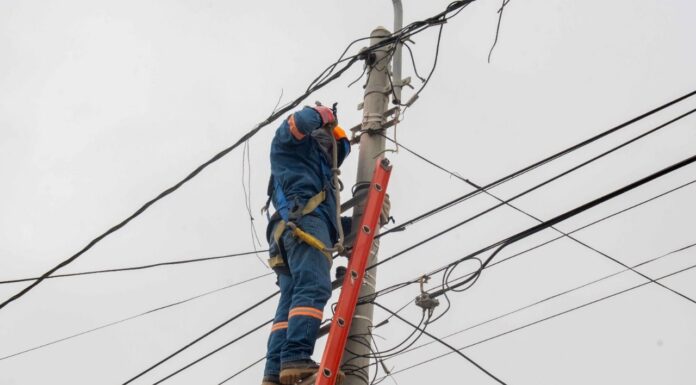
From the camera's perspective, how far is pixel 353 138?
6.88 m

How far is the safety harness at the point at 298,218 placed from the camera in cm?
596

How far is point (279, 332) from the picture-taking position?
19.7 ft

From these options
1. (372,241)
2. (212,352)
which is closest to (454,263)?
(372,241)

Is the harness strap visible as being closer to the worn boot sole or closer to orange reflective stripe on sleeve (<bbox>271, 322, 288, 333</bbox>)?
orange reflective stripe on sleeve (<bbox>271, 322, 288, 333</bbox>)

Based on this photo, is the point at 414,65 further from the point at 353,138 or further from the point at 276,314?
the point at 276,314

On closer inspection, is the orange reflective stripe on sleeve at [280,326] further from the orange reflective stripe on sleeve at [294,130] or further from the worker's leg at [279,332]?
the orange reflective stripe on sleeve at [294,130]

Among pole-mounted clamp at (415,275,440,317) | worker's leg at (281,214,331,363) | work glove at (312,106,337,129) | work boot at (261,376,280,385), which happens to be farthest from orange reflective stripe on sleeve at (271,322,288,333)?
work glove at (312,106,337,129)

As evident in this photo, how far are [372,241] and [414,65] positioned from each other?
1837 millimetres

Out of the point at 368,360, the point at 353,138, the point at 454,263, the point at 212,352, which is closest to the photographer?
the point at 368,360

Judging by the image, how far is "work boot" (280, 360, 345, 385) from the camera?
18.1ft

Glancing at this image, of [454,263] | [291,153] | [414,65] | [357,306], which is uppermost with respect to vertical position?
[414,65]

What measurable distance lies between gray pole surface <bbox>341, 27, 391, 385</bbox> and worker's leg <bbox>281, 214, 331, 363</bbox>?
0.26m

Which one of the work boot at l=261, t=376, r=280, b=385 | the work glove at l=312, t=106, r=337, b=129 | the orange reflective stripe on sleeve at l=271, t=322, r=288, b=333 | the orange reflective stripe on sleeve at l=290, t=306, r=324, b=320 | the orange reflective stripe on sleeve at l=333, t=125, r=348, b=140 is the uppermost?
the orange reflective stripe on sleeve at l=333, t=125, r=348, b=140

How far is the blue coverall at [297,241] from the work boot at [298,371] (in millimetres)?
36
